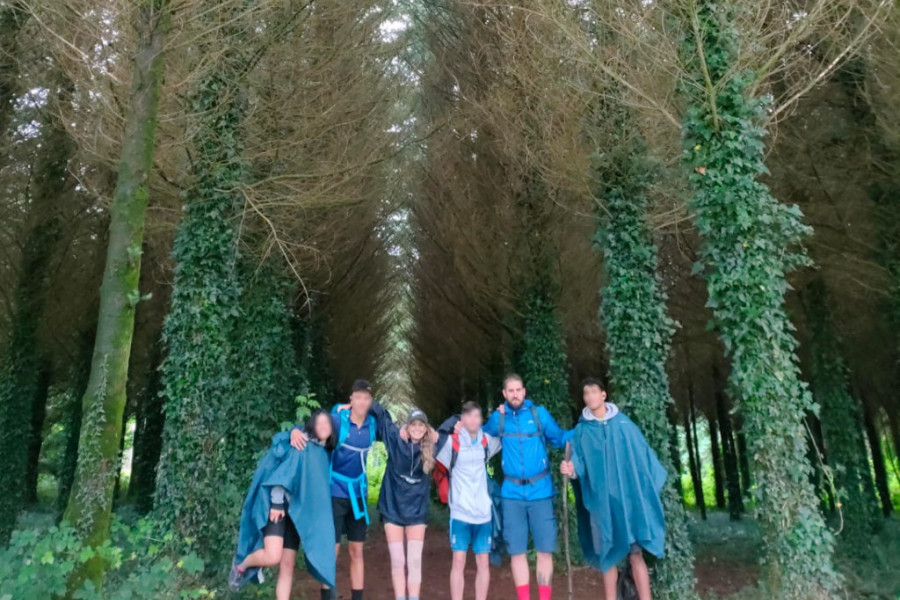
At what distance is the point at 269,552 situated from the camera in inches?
163

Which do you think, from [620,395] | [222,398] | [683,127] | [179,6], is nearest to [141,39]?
[179,6]

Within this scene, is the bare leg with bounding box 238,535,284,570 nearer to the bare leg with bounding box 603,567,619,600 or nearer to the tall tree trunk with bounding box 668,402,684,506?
the bare leg with bounding box 603,567,619,600

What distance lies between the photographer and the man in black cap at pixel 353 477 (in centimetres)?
464

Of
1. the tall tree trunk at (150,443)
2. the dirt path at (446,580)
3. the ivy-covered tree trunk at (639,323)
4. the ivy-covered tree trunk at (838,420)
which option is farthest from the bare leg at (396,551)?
the tall tree trunk at (150,443)

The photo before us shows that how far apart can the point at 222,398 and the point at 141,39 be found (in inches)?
139

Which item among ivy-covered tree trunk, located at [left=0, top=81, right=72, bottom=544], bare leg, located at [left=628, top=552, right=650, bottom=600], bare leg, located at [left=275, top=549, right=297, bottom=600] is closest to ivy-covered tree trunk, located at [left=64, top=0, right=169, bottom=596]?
bare leg, located at [left=275, top=549, right=297, bottom=600]

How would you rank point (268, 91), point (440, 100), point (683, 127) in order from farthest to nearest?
point (440, 100) < point (268, 91) < point (683, 127)

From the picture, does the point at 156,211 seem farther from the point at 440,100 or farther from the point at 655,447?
the point at 655,447

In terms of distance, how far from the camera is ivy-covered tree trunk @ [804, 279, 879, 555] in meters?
8.53

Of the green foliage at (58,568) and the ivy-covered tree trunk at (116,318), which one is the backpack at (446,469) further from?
the ivy-covered tree trunk at (116,318)

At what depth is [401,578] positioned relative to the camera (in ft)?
15.0

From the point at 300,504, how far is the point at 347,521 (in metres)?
0.65

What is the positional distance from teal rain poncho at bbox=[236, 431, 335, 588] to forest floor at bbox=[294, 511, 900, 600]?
2166 millimetres

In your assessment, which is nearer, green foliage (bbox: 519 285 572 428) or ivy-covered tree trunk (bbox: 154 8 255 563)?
ivy-covered tree trunk (bbox: 154 8 255 563)
